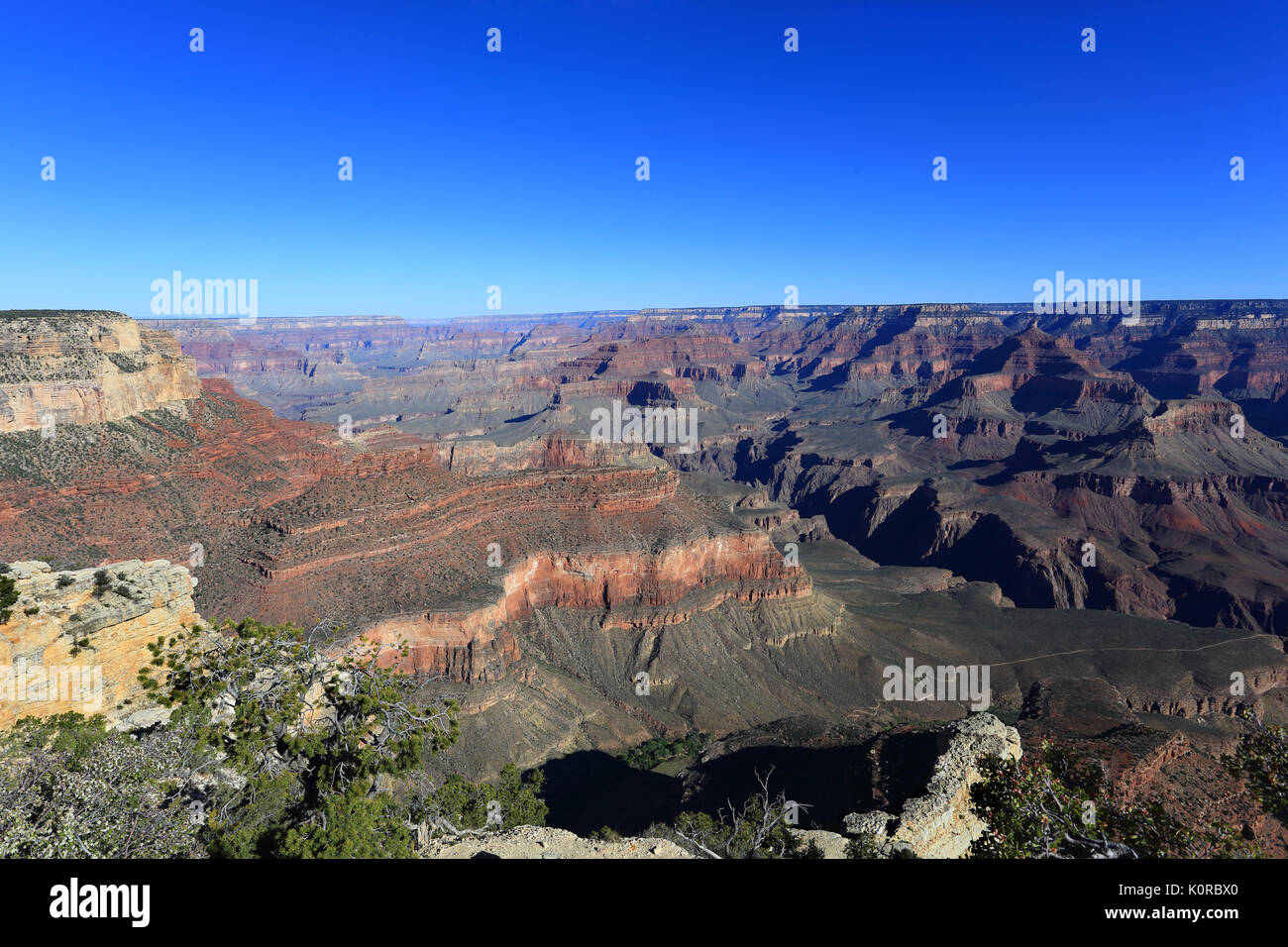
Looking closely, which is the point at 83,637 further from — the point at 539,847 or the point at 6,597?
the point at 539,847

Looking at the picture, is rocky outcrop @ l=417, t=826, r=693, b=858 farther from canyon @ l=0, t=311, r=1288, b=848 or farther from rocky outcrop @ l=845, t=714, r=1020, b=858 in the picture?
rocky outcrop @ l=845, t=714, r=1020, b=858

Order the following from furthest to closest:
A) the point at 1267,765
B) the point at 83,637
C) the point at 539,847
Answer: the point at 83,637
the point at 539,847
the point at 1267,765

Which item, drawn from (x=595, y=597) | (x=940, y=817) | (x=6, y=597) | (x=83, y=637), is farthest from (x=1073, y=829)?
(x=595, y=597)

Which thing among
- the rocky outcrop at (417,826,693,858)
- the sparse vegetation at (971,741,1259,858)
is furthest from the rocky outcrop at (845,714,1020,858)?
the rocky outcrop at (417,826,693,858)

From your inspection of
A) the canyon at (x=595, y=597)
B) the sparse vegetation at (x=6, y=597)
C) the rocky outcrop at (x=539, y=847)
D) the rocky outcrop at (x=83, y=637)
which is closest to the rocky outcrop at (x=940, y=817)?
the canyon at (x=595, y=597)

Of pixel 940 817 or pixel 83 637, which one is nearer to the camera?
pixel 83 637
